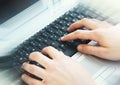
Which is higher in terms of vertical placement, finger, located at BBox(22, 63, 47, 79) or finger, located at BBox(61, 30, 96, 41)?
finger, located at BBox(61, 30, 96, 41)

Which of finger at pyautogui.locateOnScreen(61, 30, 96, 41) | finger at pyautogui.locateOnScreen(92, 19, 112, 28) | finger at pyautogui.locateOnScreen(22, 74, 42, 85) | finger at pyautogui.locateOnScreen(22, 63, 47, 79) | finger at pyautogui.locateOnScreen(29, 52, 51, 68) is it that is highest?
finger at pyautogui.locateOnScreen(92, 19, 112, 28)

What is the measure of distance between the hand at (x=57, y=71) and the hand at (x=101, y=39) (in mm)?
56

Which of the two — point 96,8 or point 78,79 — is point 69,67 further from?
point 96,8

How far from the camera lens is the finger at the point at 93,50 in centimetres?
68

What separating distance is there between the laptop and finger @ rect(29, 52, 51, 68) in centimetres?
3

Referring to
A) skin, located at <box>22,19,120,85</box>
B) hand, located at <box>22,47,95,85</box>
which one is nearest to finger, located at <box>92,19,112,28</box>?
skin, located at <box>22,19,120,85</box>

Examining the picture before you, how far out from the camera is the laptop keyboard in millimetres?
689

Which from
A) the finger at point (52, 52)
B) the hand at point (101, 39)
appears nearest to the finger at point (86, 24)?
the hand at point (101, 39)

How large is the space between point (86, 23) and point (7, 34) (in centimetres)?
22

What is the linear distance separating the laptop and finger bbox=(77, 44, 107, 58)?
1cm

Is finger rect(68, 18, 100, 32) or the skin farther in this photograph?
finger rect(68, 18, 100, 32)

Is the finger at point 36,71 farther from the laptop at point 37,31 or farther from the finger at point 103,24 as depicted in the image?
the finger at point 103,24

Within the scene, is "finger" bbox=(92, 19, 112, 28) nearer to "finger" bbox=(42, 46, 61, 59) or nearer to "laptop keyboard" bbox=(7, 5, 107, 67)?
"laptop keyboard" bbox=(7, 5, 107, 67)

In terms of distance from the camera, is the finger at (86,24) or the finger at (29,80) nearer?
the finger at (29,80)
